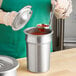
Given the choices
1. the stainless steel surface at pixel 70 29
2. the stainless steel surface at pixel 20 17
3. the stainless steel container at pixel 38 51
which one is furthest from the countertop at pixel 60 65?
the stainless steel surface at pixel 70 29

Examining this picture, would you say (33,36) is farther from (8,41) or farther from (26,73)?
(8,41)

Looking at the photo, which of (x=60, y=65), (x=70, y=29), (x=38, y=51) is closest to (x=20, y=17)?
(x=38, y=51)

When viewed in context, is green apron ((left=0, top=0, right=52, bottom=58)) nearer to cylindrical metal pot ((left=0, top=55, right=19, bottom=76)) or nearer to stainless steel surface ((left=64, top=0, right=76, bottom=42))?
cylindrical metal pot ((left=0, top=55, right=19, bottom=76))

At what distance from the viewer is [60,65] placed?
1.31 metres

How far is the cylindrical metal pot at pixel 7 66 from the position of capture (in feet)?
Result: 3.27

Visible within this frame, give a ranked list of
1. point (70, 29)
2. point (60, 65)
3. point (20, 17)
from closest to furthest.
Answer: point (20, 17), point (60, 65), point (70, 29)

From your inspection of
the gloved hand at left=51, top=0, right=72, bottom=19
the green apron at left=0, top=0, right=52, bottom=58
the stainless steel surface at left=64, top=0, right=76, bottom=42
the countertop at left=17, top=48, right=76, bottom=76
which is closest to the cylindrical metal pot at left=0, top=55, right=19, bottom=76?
the countertop at left=17, top=48, right=76, bottom=76

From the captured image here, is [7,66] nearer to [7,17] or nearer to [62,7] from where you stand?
[7,17]

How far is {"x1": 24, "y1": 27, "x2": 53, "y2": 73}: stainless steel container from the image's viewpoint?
3.87 ft

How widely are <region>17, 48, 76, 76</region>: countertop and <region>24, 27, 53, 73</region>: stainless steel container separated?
0.04 metres

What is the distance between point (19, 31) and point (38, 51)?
0.30 meters

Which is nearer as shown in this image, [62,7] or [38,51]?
[38,51]

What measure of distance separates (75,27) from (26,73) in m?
1.88

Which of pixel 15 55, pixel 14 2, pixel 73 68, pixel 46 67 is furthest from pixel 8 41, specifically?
pixel 73 68
